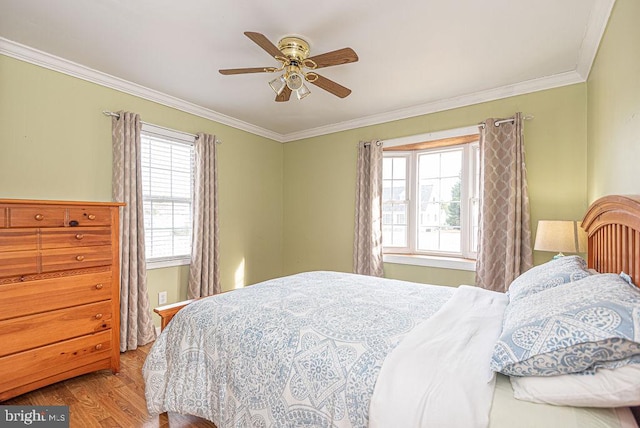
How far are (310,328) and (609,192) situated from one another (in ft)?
6.89

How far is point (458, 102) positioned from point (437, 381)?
3095mm

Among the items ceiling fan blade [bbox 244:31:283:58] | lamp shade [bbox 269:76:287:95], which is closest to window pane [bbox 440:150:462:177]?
lamp shade [bbox 269:76:287:95]

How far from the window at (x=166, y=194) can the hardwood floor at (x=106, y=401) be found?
1.12 meters

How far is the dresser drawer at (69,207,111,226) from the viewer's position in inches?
86.8

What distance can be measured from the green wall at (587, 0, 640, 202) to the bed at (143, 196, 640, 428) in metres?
0.24

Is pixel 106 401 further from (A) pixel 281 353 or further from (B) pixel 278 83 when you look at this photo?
(B) pixel 278 83

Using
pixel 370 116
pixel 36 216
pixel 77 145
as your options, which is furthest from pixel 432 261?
pixel 77 145

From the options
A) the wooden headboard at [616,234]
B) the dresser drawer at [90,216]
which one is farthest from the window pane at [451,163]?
the dresser drawer at [90,216]

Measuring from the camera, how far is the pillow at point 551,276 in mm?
1459

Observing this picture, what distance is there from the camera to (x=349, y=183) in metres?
4.11

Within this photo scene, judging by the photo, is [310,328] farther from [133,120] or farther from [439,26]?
[133,120]

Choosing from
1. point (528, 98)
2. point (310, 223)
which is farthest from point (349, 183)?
point (528, 98)

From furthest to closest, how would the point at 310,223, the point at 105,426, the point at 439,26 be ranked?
the point at 310,223, the point at 439,26, the point at 105,426

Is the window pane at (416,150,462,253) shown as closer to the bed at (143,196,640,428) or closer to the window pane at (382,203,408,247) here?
the window pane at (382,203,408,247)
